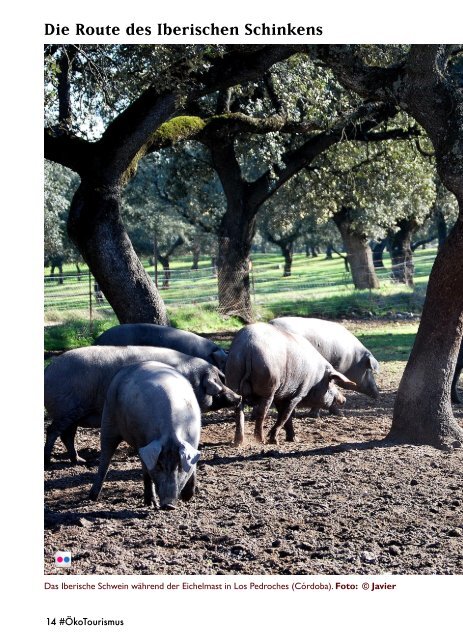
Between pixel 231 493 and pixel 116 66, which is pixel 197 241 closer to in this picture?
pixel 116 66

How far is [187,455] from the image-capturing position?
666cm

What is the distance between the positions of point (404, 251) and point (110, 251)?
85.3ft

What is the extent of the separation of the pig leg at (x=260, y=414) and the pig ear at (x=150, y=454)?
3286 mm

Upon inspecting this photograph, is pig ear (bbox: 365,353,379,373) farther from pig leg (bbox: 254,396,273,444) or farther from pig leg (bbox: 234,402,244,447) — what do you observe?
pig leg (bbox: 234,402,244,447)

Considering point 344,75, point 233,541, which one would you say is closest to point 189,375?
point 233,541

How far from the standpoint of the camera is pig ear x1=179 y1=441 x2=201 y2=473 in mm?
6633

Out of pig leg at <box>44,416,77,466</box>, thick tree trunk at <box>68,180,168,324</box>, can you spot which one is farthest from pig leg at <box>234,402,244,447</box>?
thick tree trunk at <box>68,180,168,324</box>

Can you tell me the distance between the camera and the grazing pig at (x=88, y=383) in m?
8.67

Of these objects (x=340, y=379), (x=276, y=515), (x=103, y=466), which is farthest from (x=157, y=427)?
(x=340, y=379)

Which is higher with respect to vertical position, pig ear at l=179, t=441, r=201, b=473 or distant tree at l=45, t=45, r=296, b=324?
distant tree at l=45, t=45, r=296, b=324

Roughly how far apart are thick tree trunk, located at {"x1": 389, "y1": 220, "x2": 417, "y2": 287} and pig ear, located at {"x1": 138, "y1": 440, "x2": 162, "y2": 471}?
25.7m

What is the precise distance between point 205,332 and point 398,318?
23.8 feet

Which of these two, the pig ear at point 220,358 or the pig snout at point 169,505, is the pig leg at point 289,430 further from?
the pig snout at point 169,505

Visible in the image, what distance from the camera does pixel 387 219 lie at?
97.1 ft
